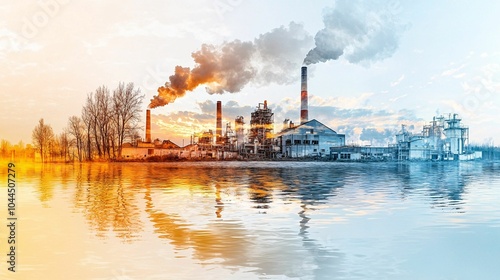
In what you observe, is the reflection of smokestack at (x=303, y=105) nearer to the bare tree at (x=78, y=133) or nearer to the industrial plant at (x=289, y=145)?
the industrial plant at (x=289, y=145)

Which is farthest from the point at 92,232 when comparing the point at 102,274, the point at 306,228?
the point at 306,228

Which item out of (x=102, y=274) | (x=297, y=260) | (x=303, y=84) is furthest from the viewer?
(x=303, y=84)

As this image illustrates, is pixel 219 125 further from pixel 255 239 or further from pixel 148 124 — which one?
pixel 255 239

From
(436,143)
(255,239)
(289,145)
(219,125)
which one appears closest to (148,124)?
(219,125)

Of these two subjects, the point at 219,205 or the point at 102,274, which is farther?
the point at 219,205

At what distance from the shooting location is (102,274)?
814 cm

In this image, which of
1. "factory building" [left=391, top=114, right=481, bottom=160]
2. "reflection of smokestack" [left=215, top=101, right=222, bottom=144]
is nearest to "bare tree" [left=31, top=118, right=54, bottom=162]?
"reflection of smokestack" [left=215, top=101, right=222, bottom=144]

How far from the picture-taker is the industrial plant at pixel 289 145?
→ 319 ft

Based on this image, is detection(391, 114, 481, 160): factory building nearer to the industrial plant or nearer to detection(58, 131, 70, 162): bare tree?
the industrial plant

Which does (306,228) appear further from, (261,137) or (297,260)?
(261,137)

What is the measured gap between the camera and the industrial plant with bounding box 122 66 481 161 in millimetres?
97188

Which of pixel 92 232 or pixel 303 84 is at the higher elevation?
pixel 303 84

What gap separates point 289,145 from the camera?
3905 inches

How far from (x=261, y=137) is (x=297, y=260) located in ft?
304
